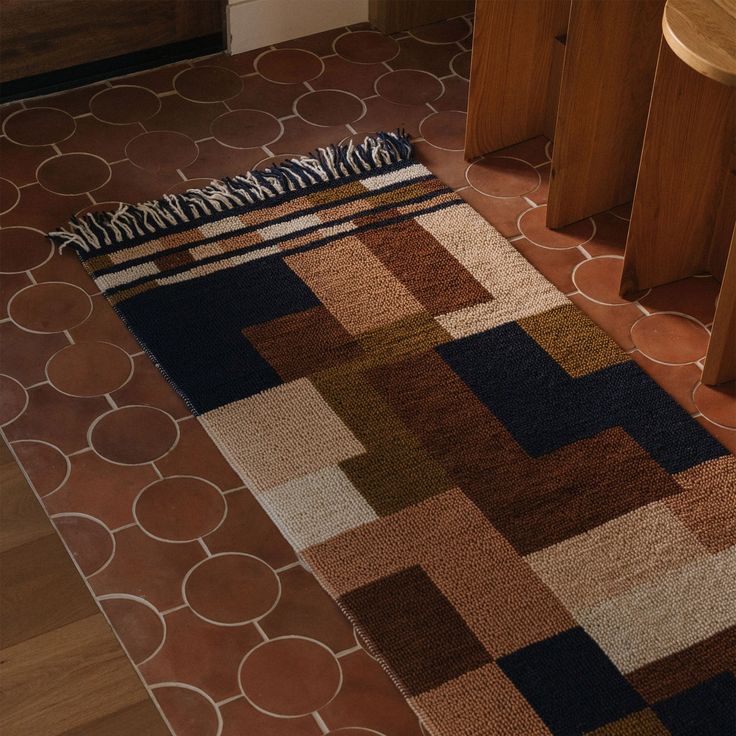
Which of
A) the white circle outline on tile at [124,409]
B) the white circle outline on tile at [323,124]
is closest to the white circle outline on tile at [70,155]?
the white circle outline on tile at [323,124]

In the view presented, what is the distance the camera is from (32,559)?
1.79m

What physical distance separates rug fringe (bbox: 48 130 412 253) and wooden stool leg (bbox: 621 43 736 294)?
561 millimetres

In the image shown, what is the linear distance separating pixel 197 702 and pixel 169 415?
518mm

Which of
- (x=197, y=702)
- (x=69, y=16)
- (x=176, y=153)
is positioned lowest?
(x=197, y=702)

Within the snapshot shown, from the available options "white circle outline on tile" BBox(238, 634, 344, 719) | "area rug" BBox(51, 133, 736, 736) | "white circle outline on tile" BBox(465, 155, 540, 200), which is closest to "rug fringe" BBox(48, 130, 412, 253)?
"area rug" BBox(51, 133, 736, 736)

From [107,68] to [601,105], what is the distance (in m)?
1.10

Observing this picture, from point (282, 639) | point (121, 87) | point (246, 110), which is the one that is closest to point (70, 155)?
point (121, 87)

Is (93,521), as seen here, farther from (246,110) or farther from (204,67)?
(204,67)

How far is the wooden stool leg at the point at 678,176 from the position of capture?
197 centimetres

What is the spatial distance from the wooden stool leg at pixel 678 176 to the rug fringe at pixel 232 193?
0.56 m

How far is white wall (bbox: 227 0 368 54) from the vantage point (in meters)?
2.77

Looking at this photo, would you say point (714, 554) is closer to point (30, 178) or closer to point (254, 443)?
point (254, 443)

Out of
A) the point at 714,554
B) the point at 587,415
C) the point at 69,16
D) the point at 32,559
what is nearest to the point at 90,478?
the point at 32,559

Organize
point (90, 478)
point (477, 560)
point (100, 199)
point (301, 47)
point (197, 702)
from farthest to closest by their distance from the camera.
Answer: point (301, 47) → point (100, 199) → point (90, 478) → point (477, 560) → point (197, 702)
